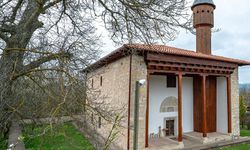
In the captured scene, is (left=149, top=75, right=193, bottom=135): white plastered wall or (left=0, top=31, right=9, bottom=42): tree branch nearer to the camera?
(left=0, top=31, right=9, bottom=42): tree branch

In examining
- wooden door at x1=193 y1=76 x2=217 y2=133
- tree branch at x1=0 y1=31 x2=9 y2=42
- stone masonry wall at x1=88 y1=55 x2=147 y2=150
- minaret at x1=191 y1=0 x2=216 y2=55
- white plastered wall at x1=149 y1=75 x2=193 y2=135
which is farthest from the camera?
minaret at x1=191 y1=0 x2=216 y2=55

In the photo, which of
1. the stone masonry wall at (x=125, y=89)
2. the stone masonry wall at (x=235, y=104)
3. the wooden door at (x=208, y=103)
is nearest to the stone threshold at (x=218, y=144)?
the stone masonry wall at (x=235, y=104)

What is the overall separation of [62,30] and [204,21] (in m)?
11.7

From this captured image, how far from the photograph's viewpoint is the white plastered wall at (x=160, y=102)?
42.2ft

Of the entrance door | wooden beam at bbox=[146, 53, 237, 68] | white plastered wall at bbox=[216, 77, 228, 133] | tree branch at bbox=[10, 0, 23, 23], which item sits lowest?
the entrance door

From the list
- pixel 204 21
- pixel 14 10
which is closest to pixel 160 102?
pixel 204 21

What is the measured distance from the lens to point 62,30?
6.86m

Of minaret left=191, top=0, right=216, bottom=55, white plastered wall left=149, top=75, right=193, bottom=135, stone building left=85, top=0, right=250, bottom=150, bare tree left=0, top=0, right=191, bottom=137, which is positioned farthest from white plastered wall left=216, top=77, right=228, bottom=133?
bare tree left=0, top=0, right=191, bottom=137

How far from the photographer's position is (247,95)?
35.2 m

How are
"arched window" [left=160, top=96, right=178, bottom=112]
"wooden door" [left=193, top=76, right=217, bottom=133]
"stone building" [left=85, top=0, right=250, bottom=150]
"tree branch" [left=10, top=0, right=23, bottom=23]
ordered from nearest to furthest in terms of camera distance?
"tree branch" [left=10, top=0, right=23, bottom=23]
"stone building" [left=85, top=0, right=250, bottom=150]
"arched window" [left=160, top=96, right=178, bottom=112]
"wooden door" [left=193, top=76, right=217, bottom=133]

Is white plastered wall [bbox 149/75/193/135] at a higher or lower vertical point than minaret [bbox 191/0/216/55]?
lower

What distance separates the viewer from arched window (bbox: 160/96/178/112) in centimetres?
1327

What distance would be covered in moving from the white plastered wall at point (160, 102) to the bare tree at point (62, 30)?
658 cm

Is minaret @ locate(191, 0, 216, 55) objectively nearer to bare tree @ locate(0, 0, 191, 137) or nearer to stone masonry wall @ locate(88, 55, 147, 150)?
stone masonry wall @ locate(88, 55, 147, 150)
